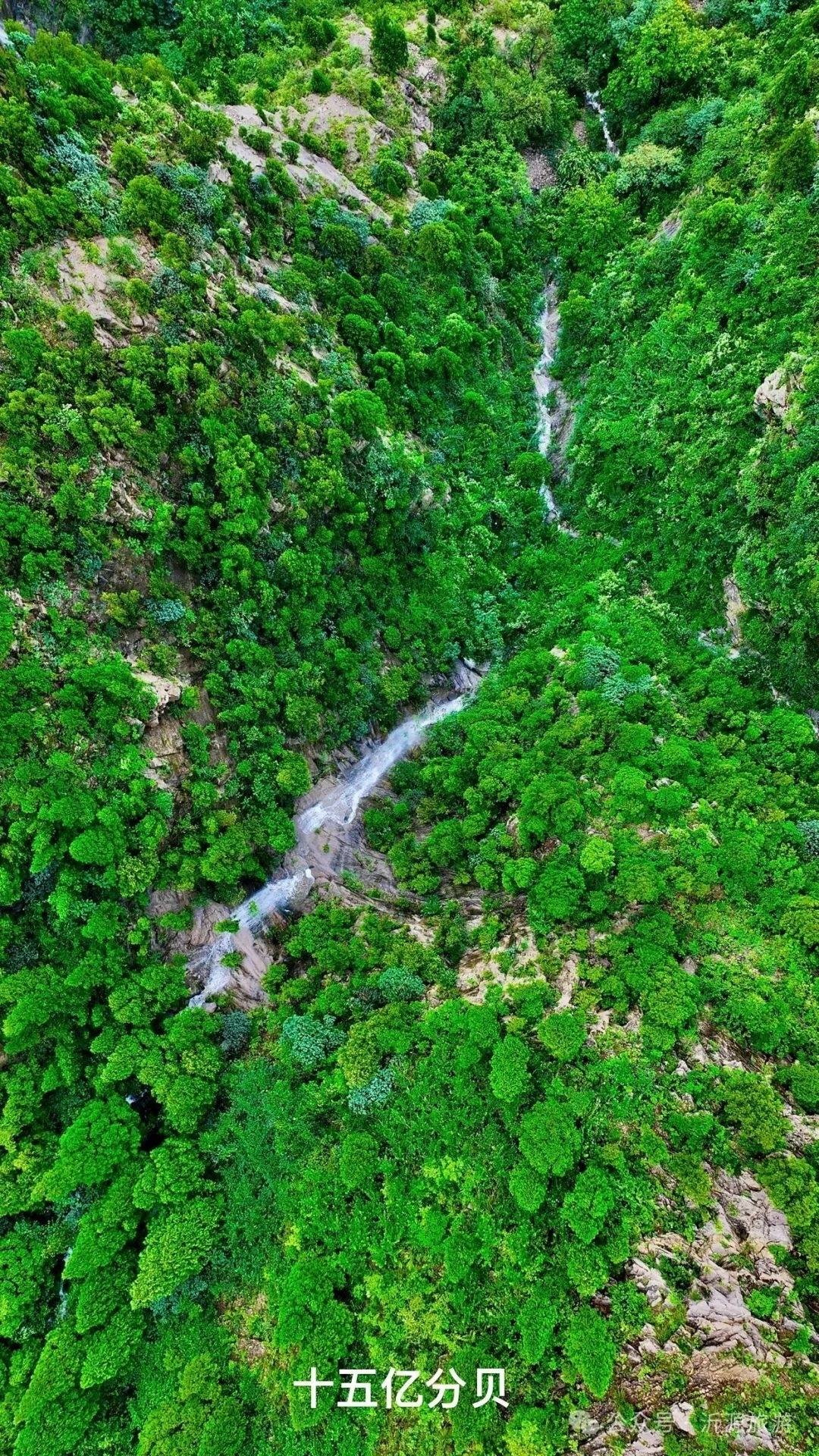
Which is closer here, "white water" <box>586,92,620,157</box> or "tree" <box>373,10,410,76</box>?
"tree" <box>373,10,410,76</box>

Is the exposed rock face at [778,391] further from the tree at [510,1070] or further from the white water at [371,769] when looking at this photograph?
the tree at [510,1070]

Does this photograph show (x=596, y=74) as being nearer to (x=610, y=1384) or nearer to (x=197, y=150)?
(x=197, y=150)

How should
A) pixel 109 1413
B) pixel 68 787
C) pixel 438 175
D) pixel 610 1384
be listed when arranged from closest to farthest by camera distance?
pixel 610 1384 < pixel 109 1413 < pixel 68 787 < pixel 438 175

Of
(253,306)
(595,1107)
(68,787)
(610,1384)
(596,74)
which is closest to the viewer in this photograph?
(610,1384)

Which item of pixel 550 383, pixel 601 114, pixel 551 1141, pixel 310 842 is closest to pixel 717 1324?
pixel 551 1141

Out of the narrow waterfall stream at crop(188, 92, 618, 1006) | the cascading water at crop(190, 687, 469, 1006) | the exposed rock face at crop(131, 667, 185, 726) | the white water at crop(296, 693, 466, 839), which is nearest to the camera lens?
the exposed rock face at crop(131, 667, 185, 726)

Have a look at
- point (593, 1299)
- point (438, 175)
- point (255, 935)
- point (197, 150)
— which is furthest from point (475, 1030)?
point (438, 175)

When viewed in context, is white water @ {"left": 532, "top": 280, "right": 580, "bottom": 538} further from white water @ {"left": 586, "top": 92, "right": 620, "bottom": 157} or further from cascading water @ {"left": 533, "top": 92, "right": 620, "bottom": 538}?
white water @ {"left": 586, "top": 92, "right": 620, "bottom": 157}

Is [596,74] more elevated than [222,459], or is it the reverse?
[596,74]

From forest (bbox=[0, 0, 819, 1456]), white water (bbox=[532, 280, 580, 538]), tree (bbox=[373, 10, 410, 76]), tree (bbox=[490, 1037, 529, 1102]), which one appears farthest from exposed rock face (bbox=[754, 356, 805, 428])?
tree (bbox=[373, 10, 410, 76])

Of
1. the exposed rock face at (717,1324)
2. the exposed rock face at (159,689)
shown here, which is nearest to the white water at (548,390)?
the exposed rock face at (159,689)
